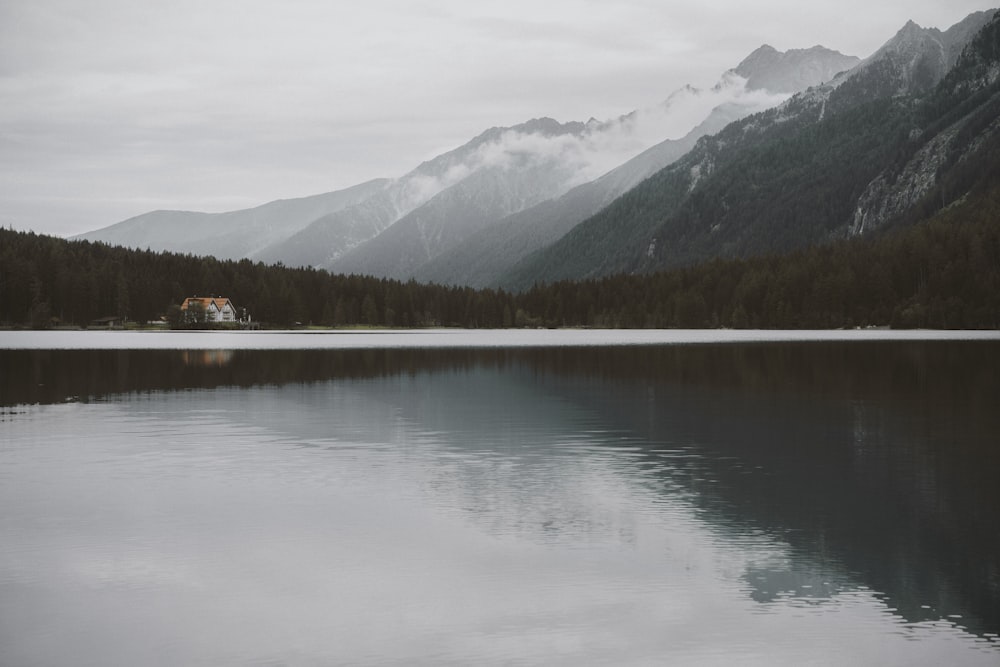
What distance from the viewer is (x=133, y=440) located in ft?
142

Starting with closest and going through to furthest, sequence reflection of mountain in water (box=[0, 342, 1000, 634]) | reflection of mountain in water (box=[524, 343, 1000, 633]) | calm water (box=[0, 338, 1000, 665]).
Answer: calm water (box=[0, 338, 1000, 665])
reflection of mountain in water (box=[524, 343, 1000, 633])
reflection of mountain in water (box=[0, 342, 1000, 634])

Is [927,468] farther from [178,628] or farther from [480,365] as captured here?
[480,365]

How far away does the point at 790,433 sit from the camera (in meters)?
44.9

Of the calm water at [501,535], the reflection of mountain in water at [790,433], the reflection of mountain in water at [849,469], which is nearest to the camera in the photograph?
the calm water at [501,535]

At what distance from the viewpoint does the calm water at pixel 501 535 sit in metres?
17.5

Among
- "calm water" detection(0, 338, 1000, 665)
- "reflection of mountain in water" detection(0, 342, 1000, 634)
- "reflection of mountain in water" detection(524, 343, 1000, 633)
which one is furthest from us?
"reflection of mountain in water" detection(0, 342, 1000, 634)

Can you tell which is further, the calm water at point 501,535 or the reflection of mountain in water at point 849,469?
the reflection of mountain in water at point 849,469

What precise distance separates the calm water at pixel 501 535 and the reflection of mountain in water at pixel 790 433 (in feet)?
0.53

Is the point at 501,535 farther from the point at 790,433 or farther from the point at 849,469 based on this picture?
the point at 790,433

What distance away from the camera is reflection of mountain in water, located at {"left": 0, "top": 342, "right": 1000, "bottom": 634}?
22.3m

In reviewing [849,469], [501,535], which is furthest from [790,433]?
[501,535]

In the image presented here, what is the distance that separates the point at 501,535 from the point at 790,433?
23.7 meters

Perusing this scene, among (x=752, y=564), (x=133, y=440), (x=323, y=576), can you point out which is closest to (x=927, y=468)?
(x=752, y=564)

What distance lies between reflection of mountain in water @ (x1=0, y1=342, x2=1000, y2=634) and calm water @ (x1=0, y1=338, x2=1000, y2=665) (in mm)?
162
